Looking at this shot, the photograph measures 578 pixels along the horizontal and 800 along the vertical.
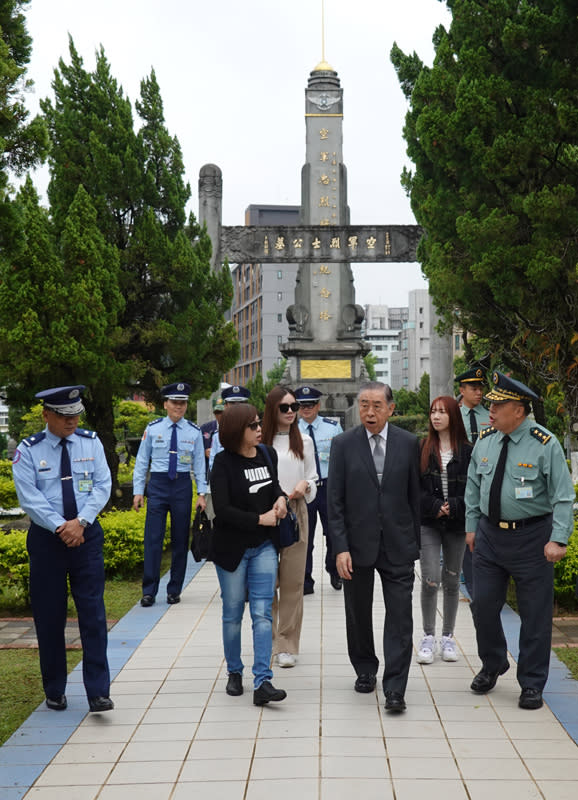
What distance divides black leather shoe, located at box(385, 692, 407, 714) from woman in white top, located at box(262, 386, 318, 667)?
1139 mm

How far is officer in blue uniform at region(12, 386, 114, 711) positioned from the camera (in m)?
5.35

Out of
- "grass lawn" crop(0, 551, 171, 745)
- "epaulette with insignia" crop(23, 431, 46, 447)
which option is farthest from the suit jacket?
"grass lawn" crop(0, 551, 171, 745)

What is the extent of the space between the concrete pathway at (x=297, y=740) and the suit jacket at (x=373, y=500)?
89 centimetres

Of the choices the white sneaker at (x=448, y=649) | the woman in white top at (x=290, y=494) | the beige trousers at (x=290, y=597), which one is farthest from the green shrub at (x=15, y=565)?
the white sneaker at (x=448, y=649)

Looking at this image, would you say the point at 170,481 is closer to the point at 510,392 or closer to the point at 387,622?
the point at 387,622

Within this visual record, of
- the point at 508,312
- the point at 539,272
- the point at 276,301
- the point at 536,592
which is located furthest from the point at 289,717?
the point at 276,301

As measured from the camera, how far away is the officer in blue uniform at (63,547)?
5.35m

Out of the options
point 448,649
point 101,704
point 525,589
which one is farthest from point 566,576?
point 101,704

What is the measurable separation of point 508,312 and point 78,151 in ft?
22.0

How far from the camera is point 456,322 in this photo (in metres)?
12.7

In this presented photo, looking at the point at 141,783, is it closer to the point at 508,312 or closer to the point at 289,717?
the point at 289,717

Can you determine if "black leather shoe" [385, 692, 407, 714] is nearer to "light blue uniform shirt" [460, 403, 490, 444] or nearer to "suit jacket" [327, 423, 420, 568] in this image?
"suit jacket" [327, 423, 420, 568]

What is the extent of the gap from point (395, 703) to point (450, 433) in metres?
2.06

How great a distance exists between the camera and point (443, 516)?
6.52 m
